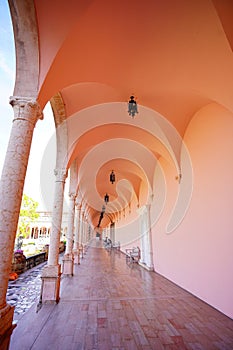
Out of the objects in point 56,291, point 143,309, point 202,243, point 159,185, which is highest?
point 159,185

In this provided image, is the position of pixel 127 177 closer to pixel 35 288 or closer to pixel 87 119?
pixel 87 119

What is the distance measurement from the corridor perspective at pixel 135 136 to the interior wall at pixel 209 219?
3 centimetres

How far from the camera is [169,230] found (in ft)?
21.5

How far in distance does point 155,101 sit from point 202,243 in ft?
12.0

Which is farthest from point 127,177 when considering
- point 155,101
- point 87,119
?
point 155,101

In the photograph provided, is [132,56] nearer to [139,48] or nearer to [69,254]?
[139,48]

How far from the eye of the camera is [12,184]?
214 cm

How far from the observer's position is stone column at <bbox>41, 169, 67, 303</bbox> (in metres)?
4.16

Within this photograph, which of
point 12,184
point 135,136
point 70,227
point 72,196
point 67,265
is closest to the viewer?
point 12,184

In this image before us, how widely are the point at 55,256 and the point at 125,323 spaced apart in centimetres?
217

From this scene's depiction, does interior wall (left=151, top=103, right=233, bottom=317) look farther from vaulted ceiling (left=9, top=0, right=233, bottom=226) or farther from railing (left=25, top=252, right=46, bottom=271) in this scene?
railing (left=25, top=252, right=46, bottom=271)

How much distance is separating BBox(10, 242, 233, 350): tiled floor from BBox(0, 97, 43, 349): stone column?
1206 millimetres

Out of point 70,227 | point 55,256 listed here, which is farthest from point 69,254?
point 55,256

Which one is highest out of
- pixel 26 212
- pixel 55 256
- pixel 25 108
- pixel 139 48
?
pixel 139 48
